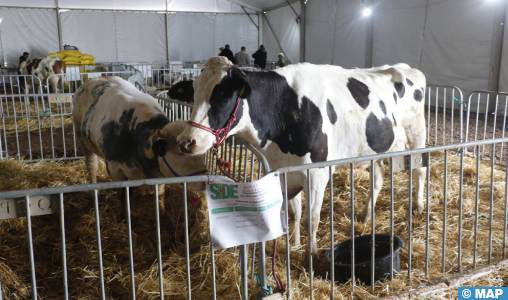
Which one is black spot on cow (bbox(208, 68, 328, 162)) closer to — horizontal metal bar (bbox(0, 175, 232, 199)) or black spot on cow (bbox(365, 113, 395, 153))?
black spot on cow (bbox(365, 113, 395, 153))

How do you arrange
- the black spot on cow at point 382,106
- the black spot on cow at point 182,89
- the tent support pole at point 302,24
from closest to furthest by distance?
the black spot on cow at point 182,89
the black spot on cow at point 382,106
the tent support pole at point 302,24

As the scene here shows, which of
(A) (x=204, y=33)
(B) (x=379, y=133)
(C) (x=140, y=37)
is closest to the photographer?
(B) (x=379, y=133)

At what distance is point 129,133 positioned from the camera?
428 cm

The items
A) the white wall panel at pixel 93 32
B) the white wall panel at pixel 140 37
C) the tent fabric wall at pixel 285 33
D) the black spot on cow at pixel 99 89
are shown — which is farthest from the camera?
the white wall panel at pixel 140 37

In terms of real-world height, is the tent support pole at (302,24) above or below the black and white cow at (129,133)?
above

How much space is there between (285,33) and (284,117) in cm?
2330

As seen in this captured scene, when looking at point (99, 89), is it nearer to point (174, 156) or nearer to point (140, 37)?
point (174, 156)

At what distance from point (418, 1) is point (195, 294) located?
1444cm

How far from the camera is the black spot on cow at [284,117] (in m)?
3.70

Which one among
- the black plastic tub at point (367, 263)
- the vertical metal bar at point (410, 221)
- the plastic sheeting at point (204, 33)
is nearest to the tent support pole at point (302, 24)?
the plastic sheeting at point (204, 33)

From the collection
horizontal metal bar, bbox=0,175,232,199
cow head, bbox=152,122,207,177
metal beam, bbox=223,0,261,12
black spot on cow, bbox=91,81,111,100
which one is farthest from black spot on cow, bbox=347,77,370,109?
metal beam, bbox=223,0,261,12

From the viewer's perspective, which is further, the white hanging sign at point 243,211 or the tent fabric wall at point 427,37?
the tent fabric wall at point 427,37

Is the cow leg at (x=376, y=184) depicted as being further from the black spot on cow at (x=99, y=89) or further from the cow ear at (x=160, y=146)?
the black spot on cow at (x=99, y=89)

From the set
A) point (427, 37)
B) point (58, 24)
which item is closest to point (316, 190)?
point (427, 37)
